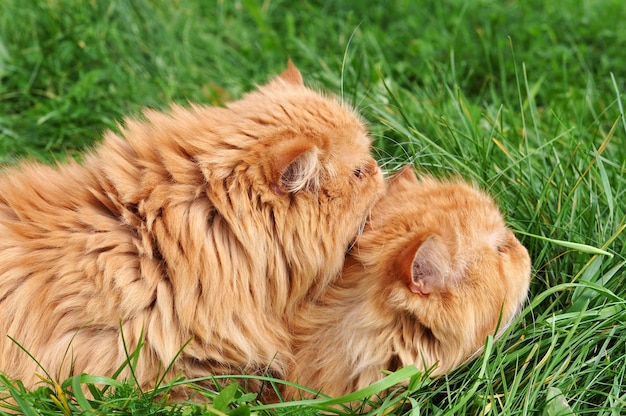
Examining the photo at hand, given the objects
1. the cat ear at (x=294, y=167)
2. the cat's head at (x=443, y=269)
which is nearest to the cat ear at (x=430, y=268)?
the cat's head at (x=443, y=269)

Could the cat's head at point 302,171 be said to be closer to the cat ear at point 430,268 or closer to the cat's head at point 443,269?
the cat's head at point 443,269

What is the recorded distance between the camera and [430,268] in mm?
2609

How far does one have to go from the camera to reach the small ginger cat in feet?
8.59

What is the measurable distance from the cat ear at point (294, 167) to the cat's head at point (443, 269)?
37 centimetres

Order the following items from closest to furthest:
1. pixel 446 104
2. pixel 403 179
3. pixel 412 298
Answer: pixel 412 298
pixel 403 179
pixel 446 104

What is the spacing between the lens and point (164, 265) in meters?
2.66

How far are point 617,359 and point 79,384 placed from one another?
1.95 metres

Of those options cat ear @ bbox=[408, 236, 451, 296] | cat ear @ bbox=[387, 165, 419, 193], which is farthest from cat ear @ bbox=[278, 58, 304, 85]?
cat ear @ bbox=[408, 236, 451, 296]

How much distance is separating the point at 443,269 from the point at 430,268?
0.05 m

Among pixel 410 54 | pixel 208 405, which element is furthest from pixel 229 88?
pixel 208 405

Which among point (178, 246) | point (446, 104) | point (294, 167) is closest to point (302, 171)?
point (294, 167)

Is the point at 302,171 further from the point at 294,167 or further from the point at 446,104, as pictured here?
the point at 446,104

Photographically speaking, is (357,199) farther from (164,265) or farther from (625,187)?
(625,187)

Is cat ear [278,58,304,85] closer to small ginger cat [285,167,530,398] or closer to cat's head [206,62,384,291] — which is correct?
cat's head [206,62,384,291]
